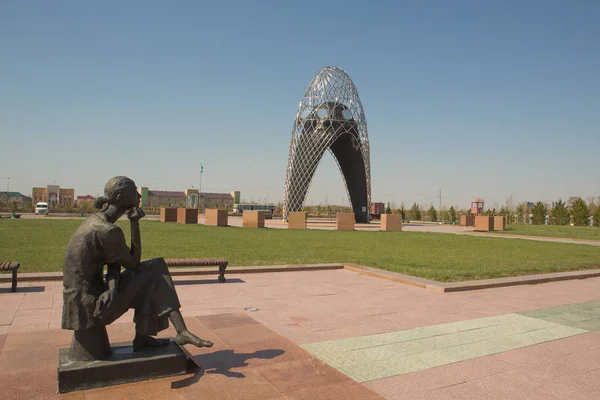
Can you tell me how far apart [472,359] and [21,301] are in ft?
A: 21.1

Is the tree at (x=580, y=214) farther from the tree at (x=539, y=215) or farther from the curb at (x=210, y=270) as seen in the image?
the curb at (x=210, y=270)

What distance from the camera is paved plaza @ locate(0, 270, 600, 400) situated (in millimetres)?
3809

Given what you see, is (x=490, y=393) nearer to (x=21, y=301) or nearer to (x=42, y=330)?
(x=42, y=330)

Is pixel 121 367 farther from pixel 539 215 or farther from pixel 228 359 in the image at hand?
pixel 539 215

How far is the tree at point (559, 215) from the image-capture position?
54.9 metres

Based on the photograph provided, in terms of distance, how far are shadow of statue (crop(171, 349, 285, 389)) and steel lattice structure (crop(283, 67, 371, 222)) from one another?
44034 millimetres

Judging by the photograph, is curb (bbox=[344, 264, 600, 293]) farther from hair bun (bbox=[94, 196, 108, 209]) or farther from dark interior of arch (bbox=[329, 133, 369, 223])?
dark interior of arch (bbox=[329, 133, 369, 223])

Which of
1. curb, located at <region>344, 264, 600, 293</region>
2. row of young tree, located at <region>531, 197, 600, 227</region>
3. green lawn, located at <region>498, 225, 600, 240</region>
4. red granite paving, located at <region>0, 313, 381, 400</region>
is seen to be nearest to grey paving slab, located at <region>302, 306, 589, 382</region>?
red granite paving, located at <region>0, 313, 381, 400</region>

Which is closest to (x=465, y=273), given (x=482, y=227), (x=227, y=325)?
(x=227, y=325)

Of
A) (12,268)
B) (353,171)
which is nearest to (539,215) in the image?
(353,171)

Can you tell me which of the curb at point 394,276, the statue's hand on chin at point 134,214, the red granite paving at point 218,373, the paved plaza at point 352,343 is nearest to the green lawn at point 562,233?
the curb at point 394,276

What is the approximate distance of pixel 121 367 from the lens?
370 centimetres

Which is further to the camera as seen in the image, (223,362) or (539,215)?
(539,215)

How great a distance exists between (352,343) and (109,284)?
2.79 meters
